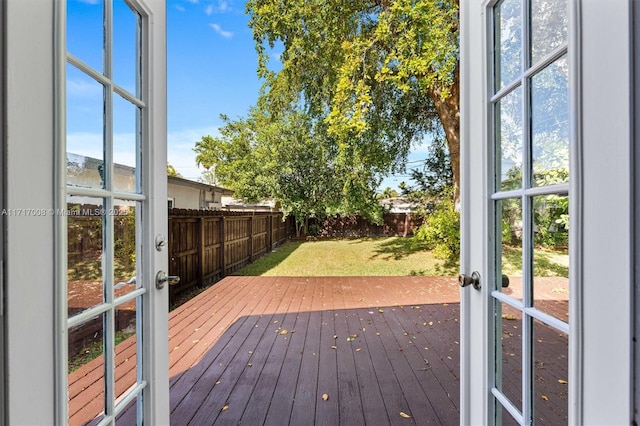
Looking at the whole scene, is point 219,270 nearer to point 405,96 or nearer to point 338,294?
point 338,294

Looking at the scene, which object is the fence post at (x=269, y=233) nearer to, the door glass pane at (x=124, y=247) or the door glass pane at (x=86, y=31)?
the door glass pane at (x=124, y=247)

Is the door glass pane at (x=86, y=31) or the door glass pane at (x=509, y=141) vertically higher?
the door glass pane at (x=86, y=31)

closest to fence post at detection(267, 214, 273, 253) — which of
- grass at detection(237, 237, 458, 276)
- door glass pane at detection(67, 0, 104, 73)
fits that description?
grass at detection(237, 237, 458, 276)

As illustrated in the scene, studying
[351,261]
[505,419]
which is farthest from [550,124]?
[351,261]

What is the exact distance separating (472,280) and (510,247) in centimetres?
20

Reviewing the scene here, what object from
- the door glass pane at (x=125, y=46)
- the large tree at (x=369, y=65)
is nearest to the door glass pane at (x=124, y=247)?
the door glass pane at (x=125, y=46)

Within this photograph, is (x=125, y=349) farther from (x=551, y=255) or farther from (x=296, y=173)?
(x=296, y=173)

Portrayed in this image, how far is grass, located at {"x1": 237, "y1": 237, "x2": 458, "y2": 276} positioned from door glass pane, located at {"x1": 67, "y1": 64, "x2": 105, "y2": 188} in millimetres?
5347

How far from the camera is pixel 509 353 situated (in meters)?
0.94

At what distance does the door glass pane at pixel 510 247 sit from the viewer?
911 mm

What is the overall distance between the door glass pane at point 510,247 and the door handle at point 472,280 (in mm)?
74

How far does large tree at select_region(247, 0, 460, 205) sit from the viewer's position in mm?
4465

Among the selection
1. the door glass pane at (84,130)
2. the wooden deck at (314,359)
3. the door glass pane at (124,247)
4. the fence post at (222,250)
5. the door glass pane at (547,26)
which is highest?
the door glass pane at (547,26)
